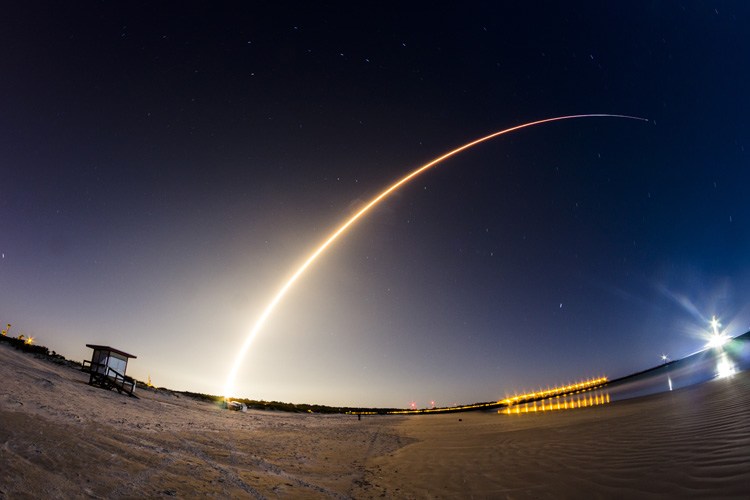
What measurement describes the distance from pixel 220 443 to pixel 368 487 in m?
5.92

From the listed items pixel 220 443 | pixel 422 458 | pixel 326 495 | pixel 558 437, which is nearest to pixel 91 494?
pixel 326 495

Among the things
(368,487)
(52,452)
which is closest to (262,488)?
(368,487)

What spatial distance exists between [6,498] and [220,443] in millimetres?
7570

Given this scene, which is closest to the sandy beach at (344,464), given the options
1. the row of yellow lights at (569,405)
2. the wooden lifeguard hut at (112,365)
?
the wooden lifeguard hut at (112,365)

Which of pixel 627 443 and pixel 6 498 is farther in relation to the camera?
pixel 627 443

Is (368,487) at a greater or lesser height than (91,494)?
lesser

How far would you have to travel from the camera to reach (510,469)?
805 centimetres

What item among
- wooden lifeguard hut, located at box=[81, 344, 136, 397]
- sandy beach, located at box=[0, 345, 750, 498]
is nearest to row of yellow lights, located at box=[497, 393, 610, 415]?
sandy beach, located at box=[0, 345, 750, 498]

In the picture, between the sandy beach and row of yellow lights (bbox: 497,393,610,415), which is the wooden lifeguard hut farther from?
row of yellow lights (bbox: 497,393,610,415)

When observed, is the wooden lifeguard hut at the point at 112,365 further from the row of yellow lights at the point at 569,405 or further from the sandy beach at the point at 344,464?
the row of yellow lights at the point at 569,405

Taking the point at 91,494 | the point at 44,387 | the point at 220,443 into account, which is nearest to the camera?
the point at 91,494

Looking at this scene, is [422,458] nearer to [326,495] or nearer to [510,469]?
[510,469]

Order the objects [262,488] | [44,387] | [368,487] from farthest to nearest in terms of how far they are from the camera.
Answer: [44,387] → [368,487] → [262,488]

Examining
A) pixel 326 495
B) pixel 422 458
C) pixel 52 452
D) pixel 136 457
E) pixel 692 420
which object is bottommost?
pixel 422 458
